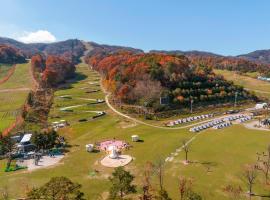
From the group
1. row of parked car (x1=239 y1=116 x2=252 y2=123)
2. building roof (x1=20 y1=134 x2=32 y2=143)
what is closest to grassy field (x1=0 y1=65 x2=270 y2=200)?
row of parked car (x1=239 y1=116 x2=252 y2=123)

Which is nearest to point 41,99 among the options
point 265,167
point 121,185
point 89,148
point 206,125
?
point 89,148

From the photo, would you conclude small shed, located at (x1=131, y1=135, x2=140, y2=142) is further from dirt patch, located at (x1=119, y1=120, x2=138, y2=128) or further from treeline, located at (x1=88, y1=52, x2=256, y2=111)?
treeline, located at (x1=88, y1=52, x2=256, y2=111)

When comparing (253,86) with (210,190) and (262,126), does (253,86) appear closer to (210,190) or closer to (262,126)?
(262,126)

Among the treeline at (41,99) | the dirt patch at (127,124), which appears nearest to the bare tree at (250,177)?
the dirt patch at (127,124)

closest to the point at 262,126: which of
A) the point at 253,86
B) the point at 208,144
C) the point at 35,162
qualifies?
the point at 208,144

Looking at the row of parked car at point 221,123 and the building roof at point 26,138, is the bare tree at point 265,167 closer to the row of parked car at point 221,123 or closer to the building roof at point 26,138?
the row of parked car at point 221,123

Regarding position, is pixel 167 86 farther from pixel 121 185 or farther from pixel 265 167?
pixel 121 185
